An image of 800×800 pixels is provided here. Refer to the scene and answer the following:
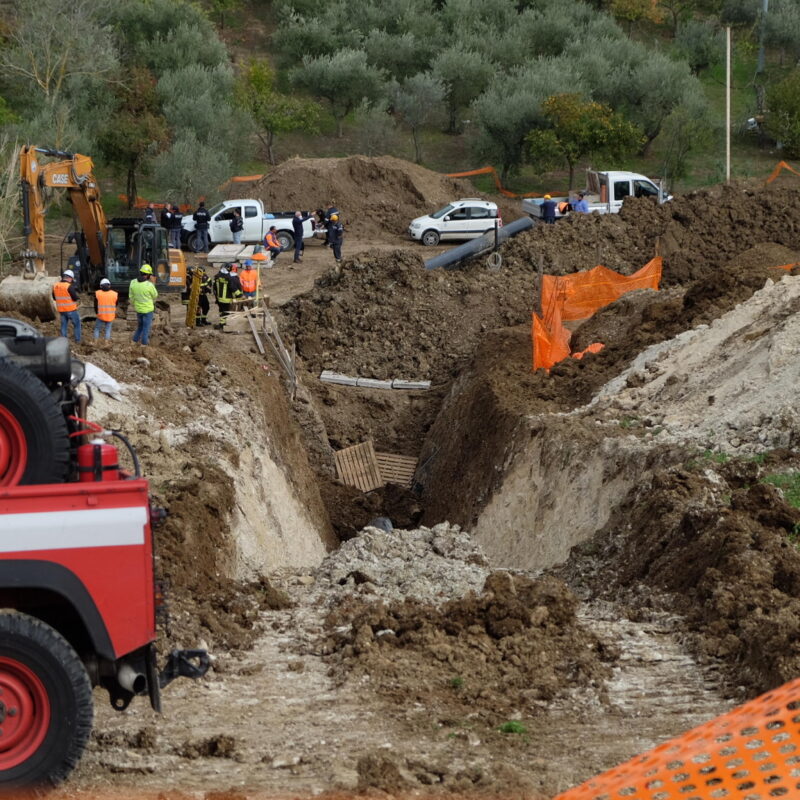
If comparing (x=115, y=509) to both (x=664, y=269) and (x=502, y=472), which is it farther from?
(x=664, y=269)

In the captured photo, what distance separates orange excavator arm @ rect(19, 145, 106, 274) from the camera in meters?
22.9

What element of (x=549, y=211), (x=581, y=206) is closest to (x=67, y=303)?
(x=549, y=211)

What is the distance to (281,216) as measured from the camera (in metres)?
37.2

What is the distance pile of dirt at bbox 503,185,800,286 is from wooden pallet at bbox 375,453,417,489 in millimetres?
8490

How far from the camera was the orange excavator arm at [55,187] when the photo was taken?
75.3ft

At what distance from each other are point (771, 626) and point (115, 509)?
18.3ft

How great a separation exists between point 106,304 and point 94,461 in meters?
14.6

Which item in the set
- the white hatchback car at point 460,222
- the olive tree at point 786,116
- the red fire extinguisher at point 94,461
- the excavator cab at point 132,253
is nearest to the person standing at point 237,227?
the white hatchback car at point 460,222

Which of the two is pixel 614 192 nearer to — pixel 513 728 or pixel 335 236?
pixel 335 236

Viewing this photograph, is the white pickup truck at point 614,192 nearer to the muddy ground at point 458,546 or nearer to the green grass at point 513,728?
the muddy ground at point 458,546

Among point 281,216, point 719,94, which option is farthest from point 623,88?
point 281,216

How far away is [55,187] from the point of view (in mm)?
24469

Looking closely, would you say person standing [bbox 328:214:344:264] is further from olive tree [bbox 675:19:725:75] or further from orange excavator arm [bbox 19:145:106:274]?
olive tree [bbox 675:19:725:75]

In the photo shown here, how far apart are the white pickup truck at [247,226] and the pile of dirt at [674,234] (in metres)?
8.21
